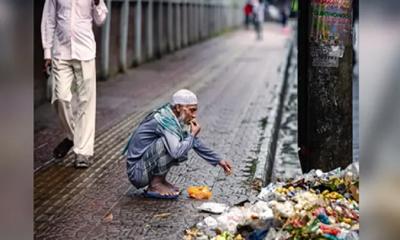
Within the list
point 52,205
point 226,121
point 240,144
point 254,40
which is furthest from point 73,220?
point 254,40

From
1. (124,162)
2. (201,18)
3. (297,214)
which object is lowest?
(124,162)

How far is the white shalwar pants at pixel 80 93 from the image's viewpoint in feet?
25.5

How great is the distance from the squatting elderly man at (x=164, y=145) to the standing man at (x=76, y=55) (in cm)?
104

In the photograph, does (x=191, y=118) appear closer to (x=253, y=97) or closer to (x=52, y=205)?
(x=52, y=205)

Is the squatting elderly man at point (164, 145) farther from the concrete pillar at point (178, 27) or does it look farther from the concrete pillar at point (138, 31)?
the concrete pillar at point (178, 27)

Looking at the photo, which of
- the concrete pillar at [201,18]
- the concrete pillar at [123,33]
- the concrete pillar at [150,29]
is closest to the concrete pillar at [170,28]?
the concrete pillar at [150,29]

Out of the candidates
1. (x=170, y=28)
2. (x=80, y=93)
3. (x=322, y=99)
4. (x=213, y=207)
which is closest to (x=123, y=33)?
(x=170, y=28)

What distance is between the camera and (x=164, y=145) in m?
6.67

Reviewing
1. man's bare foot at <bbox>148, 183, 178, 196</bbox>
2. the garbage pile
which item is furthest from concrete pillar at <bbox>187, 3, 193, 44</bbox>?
the garbage pile

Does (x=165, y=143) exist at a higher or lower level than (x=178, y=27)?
lower

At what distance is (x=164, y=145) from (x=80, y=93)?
1.47m

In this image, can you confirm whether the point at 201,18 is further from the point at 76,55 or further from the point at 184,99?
the point at 184,99

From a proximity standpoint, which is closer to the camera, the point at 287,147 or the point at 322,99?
the point at 322,99

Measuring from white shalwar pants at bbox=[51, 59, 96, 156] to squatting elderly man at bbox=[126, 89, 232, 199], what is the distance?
1017 millimetres
